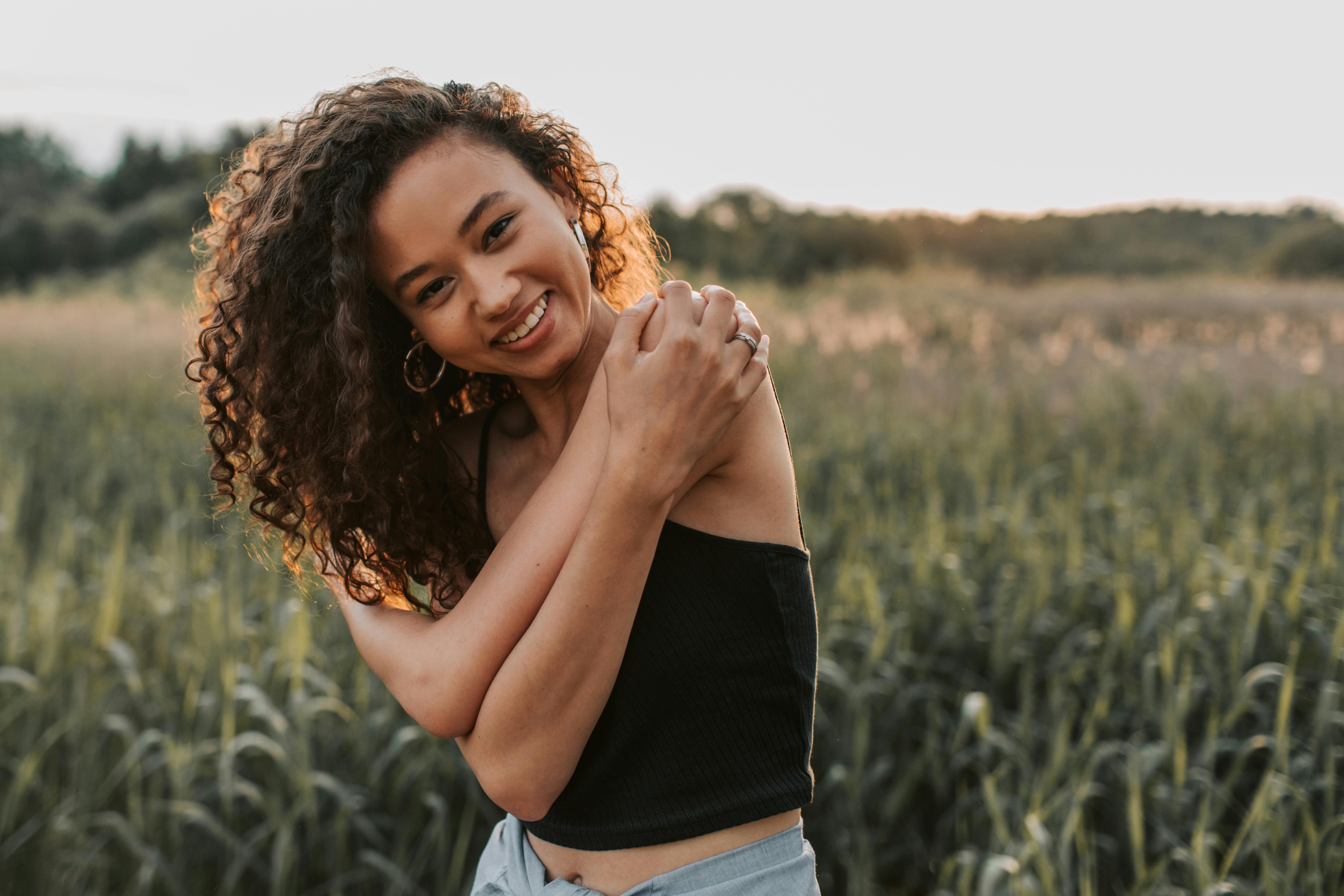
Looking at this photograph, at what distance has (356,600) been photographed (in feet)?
3.88

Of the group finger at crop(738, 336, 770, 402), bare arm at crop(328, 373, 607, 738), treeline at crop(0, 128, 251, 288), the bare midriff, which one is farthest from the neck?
treeline at crop(0, 128, 251, 288)

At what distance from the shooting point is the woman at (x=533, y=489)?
91cm

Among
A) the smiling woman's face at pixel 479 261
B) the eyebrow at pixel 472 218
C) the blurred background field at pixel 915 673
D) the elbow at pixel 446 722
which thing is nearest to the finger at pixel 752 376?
the smiling woman's face at pixel 479 261

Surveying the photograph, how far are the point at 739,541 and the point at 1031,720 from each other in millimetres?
2162

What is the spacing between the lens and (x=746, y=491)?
1005mm

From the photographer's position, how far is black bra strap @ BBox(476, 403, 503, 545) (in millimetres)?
1198

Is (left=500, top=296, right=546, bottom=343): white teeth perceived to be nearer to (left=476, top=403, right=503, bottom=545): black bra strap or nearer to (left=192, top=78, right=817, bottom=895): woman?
(left=192, top=78, right=817, bottom=895): woman

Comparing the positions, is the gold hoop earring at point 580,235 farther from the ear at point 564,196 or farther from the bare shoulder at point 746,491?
the bare shoulder at point 746,491

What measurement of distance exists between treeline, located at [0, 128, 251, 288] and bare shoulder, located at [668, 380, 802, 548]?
2425 centimetres

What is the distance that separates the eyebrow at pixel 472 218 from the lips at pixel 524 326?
11 cm

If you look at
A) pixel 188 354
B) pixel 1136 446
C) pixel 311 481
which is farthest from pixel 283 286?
pixel 1136 446

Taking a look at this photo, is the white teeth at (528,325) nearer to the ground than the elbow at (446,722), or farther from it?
farther from it

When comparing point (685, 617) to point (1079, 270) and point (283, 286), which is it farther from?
point (1079, 270)

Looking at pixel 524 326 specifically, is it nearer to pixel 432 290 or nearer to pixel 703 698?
pixel 432 290
